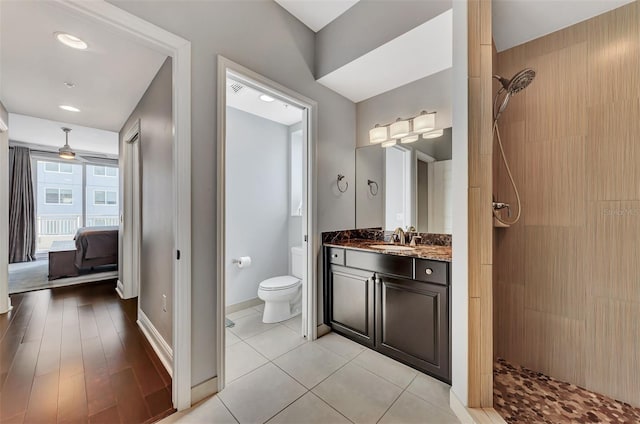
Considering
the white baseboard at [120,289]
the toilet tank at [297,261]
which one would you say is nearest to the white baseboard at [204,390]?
the toilet tank at [297,261]

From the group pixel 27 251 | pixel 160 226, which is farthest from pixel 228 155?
pixel 27 251

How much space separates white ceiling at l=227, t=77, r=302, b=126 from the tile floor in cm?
221

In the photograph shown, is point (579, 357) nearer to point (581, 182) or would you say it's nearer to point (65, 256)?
point (581, 182)

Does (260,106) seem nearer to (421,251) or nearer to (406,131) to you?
(406,131)

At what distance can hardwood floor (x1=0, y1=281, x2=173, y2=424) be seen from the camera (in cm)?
139

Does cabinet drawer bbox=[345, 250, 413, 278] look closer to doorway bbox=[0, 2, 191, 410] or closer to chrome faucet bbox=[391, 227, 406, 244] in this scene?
chrome faucet bbox=[391, 227, 406, 244]

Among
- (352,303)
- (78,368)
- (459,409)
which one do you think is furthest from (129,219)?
(459,409)

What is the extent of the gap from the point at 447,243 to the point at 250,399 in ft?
6.23

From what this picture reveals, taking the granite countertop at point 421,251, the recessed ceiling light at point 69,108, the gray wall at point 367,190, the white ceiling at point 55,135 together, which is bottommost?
the granite countertop at point 421,251

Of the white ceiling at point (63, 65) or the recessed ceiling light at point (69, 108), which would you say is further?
the recessed ceiling light at point (69, 108)

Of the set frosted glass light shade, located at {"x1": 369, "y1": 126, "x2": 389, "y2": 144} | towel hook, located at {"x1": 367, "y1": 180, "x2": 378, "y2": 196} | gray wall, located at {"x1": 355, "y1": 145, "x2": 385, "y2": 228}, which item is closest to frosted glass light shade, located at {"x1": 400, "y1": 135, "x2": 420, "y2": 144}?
frosted glass light shade, located at {"x1": 369, "y1": 126, "x2": 389, "y2": 144}

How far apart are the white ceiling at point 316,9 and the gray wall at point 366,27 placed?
43mm

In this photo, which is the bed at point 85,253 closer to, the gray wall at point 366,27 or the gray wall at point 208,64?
the gray wall at point 208,64

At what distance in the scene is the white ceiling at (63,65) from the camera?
5.10 ft
